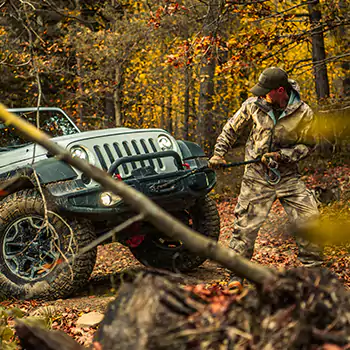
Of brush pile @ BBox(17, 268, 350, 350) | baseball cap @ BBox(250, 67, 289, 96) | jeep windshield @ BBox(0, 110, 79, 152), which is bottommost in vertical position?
brush pile @ BBox(17, 268, 350, 350)

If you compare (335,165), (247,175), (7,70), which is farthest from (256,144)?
(7,70)

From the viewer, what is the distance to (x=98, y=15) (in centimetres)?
1881

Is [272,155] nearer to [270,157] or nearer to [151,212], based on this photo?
[270,157]

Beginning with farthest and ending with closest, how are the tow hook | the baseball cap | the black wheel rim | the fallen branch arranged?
the tow hook, the black wheel rim, the baseball cap, the fallen branch

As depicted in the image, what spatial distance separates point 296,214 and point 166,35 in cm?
1118

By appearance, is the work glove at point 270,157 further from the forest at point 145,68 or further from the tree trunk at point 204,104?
the tree trunk at point 204,104

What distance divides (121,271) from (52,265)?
5.32 ft

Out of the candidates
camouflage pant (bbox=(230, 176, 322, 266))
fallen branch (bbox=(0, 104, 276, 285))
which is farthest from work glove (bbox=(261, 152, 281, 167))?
fallen branch (bbox=(0, 104, 276, 285))

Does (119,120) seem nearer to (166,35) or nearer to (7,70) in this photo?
(166,35)

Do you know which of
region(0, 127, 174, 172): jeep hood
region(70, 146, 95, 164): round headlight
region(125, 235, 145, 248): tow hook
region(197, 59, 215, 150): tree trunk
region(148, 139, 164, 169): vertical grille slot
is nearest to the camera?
region(70, 146, 95, 164): round headlight

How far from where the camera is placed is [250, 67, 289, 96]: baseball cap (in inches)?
188

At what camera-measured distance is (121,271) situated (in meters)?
6.64

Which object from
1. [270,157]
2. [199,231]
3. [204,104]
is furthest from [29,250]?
[204,104]

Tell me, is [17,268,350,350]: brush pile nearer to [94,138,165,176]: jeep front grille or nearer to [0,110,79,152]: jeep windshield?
[94,138,165,176]: jeep front grille
